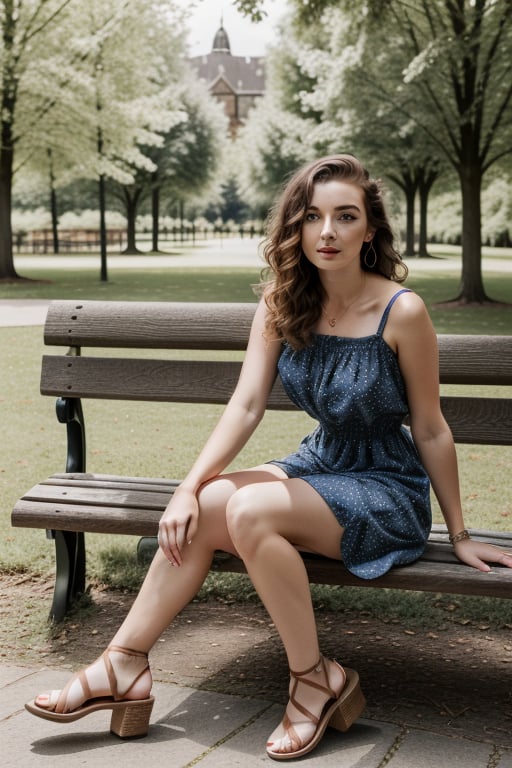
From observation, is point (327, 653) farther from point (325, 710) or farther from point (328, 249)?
point (328, 249)

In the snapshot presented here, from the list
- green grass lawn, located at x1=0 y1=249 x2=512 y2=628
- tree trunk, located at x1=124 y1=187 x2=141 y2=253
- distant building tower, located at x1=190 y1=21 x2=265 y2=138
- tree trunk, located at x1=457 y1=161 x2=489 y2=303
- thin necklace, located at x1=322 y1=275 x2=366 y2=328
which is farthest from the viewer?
distant building tower, located at x1=190 y1=21 x2=265 y2=138

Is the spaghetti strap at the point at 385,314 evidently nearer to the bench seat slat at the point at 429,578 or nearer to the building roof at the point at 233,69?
the bench seat slat at the point at 429,578

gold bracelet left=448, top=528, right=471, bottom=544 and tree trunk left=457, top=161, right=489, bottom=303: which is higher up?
tree trunk left=457, top=161, right=489, bottom=303

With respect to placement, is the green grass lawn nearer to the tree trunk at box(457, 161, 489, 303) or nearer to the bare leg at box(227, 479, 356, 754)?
the bare leg at box(227, 479, 356, 754)

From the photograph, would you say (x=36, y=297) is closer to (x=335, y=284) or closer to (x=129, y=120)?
(x=129, y=120)

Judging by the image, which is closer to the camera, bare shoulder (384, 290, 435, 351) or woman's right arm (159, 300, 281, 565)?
woman's right arm (159, 300, 281, 565)

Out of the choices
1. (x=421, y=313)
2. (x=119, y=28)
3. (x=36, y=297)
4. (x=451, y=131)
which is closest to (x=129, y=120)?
(x=119, y=28)

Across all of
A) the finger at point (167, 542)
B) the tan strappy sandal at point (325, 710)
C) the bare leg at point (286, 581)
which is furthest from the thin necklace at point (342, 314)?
the tan strappy sandal at point (325, 710)

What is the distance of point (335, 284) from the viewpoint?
123 inches

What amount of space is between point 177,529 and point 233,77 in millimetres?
122245

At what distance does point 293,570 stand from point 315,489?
0.85 feet

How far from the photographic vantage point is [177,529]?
2.80m

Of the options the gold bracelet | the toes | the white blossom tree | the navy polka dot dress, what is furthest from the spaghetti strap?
the white blossom tree

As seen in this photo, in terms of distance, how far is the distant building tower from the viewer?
113562mm
